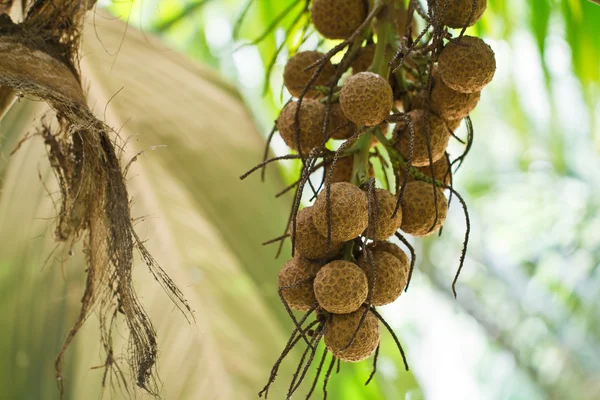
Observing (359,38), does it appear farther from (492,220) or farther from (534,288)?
(492,220)

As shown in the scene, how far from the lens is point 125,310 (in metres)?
0.70

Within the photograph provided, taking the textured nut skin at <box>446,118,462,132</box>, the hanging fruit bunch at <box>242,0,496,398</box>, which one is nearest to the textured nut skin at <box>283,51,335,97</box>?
the hanging fruit bunch at <box>242,0,496,398</box>

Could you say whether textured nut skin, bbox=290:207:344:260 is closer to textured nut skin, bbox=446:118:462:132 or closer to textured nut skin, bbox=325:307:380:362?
textured nut skin, bbox=325:307:380:362

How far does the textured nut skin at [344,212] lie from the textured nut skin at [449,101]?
5.2 inches

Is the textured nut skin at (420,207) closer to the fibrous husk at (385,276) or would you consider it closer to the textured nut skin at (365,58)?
the fibrous husk at (385,276)

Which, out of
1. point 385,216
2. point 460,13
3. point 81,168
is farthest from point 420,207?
point 81,168

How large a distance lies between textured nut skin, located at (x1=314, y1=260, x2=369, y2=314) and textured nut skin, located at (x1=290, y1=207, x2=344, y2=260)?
0.03 m

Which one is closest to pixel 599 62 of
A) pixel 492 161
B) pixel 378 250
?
pixel 378 250

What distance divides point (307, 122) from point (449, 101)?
131 millimetres

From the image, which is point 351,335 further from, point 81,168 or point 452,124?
point 81,168

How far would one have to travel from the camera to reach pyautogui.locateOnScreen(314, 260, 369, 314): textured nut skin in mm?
528

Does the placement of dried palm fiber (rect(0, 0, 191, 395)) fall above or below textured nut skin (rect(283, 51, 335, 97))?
below

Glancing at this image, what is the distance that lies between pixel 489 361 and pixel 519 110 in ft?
14.6

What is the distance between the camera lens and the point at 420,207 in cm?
60
